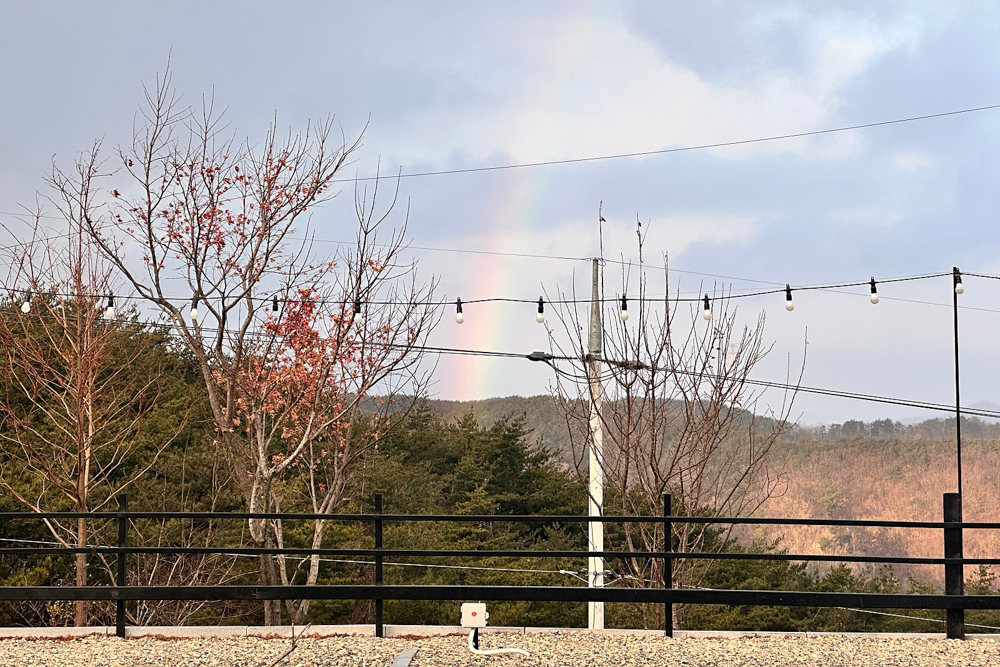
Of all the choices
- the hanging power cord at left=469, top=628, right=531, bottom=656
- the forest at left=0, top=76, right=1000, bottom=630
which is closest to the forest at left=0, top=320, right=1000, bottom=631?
the forest at left=0, top=76, right=1000, bottom=630

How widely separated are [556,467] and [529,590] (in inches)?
954

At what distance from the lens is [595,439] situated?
9.41m

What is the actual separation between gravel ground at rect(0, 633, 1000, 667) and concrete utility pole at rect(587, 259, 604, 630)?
3.34m

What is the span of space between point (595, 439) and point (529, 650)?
416 cm

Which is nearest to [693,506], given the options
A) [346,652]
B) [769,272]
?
[346,652]

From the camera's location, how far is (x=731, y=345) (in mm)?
8867

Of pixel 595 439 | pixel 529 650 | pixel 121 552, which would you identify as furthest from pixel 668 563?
pixel 595 439

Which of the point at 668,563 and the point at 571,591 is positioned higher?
the point at 668,563

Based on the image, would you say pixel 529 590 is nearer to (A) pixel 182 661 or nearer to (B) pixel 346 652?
(B) pixel 346 652

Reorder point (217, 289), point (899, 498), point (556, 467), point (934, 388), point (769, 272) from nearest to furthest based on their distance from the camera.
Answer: point (217, 289) < point (769, 272) < point (934, 388) < point (556, 467) < point (899, 498)

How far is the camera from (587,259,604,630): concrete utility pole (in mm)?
9227

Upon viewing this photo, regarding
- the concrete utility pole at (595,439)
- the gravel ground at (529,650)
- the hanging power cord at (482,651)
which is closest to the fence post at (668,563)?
the gravel ground at (529,650)

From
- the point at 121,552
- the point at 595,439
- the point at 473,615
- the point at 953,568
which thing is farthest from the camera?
the point at 595,439

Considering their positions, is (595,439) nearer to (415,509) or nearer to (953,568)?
(953,568)
